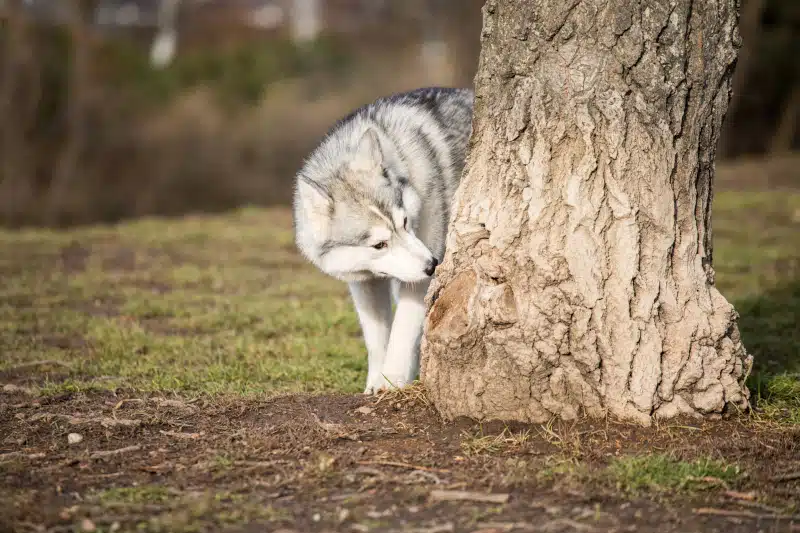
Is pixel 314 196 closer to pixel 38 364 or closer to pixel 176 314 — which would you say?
pixel 38 364

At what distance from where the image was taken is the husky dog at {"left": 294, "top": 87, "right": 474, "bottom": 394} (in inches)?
185

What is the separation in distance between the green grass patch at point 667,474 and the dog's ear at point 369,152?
2109 millimetres

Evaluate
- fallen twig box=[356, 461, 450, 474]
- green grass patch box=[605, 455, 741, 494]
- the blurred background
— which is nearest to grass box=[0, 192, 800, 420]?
fallen twig box=[356, 461, 450, 474]

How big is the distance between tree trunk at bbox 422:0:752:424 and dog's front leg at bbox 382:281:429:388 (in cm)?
90

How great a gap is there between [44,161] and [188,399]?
11425 millimetres

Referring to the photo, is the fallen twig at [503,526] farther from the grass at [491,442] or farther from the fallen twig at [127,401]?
the fallen twig at [127,401]

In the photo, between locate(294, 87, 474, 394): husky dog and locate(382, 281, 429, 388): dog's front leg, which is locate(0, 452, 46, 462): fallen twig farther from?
locate(382, 281, 429, 388): dog's front leg

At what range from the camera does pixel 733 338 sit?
3.97 m

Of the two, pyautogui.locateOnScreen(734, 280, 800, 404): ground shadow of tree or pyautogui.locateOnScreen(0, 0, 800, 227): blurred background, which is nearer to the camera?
pyautogui.locateOnScreen(734, 280, 800, 404): ground shadow of tree

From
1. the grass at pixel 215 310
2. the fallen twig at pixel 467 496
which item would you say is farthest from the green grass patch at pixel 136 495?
the grass at pixel 215 310

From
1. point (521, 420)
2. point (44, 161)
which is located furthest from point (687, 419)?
point (44, 161)

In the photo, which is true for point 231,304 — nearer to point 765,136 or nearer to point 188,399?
point 188,399

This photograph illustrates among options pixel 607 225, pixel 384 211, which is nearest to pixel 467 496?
pixel 607 225

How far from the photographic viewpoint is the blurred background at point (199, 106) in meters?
14.2
